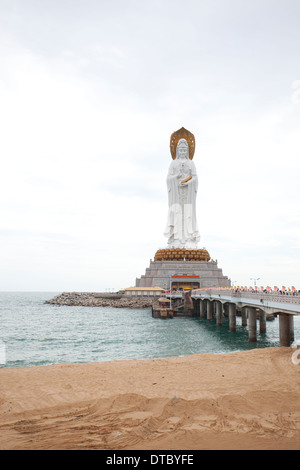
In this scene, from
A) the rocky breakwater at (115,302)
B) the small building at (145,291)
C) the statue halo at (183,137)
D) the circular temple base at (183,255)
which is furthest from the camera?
the statue halo at (183,137)

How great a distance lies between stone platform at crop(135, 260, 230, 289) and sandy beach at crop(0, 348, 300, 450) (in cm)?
4000

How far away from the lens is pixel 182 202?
58688 millimetres

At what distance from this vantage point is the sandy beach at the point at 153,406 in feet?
21.0

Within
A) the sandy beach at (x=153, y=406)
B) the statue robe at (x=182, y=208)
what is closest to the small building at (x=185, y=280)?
the statue robe at (x=182, y=208)

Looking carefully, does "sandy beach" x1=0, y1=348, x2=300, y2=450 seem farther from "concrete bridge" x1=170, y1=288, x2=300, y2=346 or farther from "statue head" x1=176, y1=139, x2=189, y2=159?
"statue head" x1=176, y1=139, x2=189, y2=159

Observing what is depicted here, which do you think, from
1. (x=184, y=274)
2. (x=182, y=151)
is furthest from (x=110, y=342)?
(x=182, y=151)

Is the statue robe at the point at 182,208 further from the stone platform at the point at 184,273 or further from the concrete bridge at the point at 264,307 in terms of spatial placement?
the concrete bridge at the point at 264,307

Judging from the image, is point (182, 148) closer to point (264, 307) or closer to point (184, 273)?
point (184, 273)

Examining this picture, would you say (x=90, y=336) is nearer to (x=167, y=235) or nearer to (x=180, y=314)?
(x=180, y=314)

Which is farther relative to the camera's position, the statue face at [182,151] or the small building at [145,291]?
the statue face at [182,151]

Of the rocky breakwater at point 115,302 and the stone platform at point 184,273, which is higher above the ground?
the stone platform at point 184,273

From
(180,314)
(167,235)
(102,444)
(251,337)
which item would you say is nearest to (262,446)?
(102,444)

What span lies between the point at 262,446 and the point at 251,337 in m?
16.5

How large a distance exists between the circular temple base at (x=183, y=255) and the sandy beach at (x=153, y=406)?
4244cm
